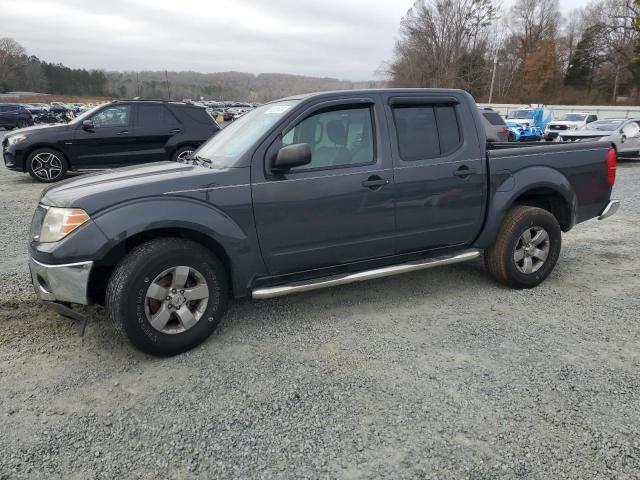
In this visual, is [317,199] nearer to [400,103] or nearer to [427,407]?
[400,103]

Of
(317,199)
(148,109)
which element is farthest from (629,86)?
(317,199)

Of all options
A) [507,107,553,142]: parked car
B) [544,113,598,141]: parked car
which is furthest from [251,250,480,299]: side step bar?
[507,107,553,142]: parked car

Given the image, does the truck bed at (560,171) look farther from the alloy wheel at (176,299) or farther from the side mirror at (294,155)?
the alloy wheel at (176,299)

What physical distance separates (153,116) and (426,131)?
304 inches

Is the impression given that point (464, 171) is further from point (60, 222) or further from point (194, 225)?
point (60, 222)

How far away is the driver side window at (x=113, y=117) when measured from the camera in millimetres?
9797

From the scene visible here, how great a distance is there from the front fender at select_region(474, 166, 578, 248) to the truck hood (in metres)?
2.31

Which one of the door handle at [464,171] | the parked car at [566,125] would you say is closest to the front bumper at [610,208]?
the door handle at [464,171]

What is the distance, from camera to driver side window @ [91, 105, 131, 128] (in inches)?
386

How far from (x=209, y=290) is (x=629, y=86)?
62050 millimetres

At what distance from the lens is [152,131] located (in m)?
9.88

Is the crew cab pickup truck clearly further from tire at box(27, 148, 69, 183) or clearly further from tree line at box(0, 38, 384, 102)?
tree line at box(0, 38, 384, 102)

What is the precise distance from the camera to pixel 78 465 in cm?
223

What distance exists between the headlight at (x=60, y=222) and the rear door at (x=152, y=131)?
282 inches
